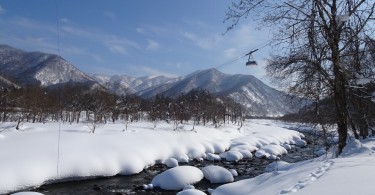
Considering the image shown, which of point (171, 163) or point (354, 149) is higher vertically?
point (354, 149)

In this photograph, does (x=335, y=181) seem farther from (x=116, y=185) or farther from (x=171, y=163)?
(x=171, y=163)

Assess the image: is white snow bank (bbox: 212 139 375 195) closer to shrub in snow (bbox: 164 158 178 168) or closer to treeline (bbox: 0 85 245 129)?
shrub in snow (bbox: 164 158 178 168)

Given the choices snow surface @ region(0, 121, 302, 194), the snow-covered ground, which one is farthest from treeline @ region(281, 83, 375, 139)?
snow surface @ region(0, 121, 302, 194)

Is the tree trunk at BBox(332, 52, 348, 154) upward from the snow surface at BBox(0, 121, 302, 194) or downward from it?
upward

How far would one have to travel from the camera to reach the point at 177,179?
778 inches

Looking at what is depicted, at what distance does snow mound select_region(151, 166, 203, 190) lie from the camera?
1953cm

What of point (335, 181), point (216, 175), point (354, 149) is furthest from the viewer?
point (216, 175)

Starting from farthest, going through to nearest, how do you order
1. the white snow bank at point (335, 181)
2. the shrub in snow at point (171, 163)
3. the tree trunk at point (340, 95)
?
the shrub in snow at point (171, 163), the tree trunk at point (340, 95), the white snow bank at point (335, 181)

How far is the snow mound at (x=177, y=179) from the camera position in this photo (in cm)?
1953

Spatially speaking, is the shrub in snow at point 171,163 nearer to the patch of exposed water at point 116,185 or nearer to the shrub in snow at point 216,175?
the patch of exposed water at point 116,185

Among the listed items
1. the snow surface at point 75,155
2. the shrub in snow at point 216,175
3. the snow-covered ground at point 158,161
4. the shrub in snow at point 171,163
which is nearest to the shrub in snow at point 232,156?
the snow-covered ground at point 158,161

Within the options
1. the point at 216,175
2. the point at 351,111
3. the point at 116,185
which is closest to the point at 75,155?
the point at 116,185

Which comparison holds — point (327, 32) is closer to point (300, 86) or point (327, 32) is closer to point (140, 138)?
point (300, 86)

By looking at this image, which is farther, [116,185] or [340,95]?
[116,185]
